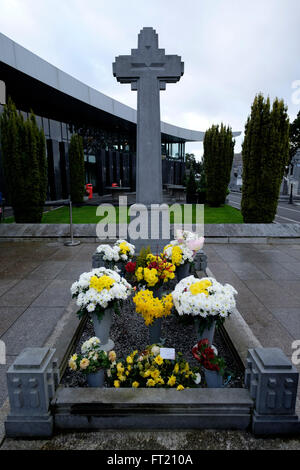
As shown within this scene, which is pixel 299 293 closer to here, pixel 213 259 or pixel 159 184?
pixel 213 259

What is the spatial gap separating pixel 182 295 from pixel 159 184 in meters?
4.69

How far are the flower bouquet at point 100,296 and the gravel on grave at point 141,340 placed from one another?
0.35m

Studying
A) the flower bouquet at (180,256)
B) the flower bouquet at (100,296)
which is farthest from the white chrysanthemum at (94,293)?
the flower bouquet at (180,256)

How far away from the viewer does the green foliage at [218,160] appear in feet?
57.3

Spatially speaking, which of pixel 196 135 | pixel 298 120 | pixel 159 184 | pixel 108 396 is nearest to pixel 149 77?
pixel 159 184

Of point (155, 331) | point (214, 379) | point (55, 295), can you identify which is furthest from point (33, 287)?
point (214, 379)

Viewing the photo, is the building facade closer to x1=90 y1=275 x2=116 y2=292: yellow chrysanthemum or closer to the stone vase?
x1=90 y1=275 x2=116 y2=292: yellow chrysanthemum

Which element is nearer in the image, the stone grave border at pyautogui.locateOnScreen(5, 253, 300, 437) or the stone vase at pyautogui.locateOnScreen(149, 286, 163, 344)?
the stone grave border at pyautogui.locateOnScreen(5, 253, 300, 437)

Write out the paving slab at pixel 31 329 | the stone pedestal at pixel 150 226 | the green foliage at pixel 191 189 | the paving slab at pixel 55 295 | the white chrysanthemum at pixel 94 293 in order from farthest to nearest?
the green foliage at pixel 191 189
the stone pedestal at pixel 150 226
the paving slab at pixel 55 295
the paving slab at pixel 31 329
the white chrysanthemum at pixel 94 293

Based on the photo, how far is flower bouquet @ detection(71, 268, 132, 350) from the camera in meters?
3.43

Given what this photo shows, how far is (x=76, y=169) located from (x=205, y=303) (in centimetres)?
1758

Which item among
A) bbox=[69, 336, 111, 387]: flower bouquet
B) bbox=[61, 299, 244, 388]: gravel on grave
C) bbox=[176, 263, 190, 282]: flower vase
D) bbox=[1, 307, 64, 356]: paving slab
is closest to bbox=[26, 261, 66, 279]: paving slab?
bbox=[1, 307, 64, 356]: paving slab

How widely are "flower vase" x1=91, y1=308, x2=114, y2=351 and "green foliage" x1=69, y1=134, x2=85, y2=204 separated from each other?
16432mm

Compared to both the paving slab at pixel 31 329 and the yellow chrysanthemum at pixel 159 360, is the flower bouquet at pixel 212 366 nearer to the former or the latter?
the yellow chrysanthemum at pixel 159 360
